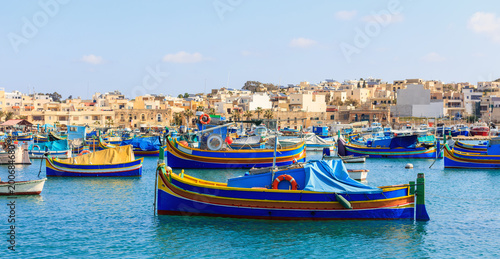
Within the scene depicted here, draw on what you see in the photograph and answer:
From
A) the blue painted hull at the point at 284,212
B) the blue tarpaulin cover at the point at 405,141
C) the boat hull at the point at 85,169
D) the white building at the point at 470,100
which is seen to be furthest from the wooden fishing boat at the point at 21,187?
the white building at the point at 470,100

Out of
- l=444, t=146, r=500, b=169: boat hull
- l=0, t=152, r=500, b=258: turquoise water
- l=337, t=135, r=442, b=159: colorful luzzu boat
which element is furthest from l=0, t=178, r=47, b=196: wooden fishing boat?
l=337, t=135, r=442, b=159: colorful luzzu boat

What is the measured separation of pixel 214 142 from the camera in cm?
4072

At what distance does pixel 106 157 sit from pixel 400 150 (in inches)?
1121

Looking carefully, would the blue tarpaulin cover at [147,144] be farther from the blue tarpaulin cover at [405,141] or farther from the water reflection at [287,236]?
the water reflection at [287,236]

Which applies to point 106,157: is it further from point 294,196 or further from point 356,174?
point 294,196

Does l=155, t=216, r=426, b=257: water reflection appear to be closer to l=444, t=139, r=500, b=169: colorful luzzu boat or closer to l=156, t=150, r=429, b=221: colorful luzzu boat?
l=156, t=150, r=429, b=221: colorful luzzu boat

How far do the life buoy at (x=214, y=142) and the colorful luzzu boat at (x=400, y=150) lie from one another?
16473 mm

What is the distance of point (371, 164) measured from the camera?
4666 cm

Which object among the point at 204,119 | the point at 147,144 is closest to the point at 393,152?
the point at 204,119

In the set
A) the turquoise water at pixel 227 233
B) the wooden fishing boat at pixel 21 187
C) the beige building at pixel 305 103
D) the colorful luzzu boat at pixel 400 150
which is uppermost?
the beige building at pixel 305 103

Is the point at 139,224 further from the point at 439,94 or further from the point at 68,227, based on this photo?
the point at 439,94

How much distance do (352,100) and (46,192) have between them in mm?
115226

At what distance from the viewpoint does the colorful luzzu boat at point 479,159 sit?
128ft

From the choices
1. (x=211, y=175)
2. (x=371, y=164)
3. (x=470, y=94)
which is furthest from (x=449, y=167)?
(x=470, y=94)
